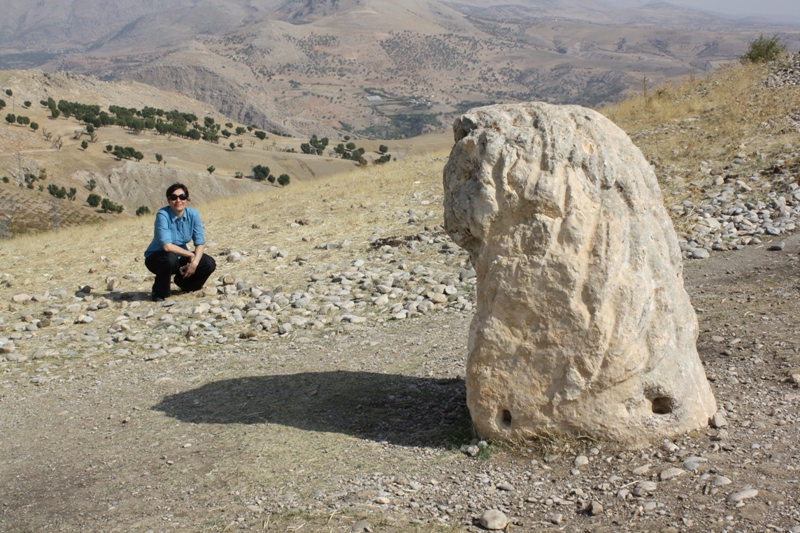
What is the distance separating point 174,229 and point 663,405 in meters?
7.19

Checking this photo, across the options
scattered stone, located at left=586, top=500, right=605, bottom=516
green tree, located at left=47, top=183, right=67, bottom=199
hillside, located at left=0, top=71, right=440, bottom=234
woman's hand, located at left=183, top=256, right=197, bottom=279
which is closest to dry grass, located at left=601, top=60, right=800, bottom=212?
woman's hand, located at left=183, top=256, right=197, bottom=279

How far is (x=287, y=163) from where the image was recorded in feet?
274

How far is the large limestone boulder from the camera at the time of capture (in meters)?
4.15

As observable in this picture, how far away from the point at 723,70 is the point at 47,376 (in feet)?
67.6

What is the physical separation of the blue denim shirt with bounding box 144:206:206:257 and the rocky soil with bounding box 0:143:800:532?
2.74ft

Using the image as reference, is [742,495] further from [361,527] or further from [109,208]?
[109,208]

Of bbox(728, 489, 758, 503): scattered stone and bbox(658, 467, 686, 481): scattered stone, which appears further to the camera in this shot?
bbox(658, 467, 686, 481): scattered stone

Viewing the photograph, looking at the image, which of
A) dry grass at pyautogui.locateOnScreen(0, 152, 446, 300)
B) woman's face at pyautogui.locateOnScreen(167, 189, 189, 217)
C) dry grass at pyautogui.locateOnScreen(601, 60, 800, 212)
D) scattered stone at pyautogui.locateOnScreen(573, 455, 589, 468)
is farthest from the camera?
dry grass at pyautogui.locateOnScreen(601, 60, 800, 212)

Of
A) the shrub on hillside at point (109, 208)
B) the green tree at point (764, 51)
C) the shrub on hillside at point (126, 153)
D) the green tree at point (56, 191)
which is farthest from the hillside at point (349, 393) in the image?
the shrub on hillside at point (126, 153)

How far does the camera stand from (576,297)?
13.6ft

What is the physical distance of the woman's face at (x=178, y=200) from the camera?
29.5 ft

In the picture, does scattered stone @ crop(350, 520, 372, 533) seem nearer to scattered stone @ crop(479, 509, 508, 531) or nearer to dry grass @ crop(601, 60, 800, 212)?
scattered stone @ crop(479, 509, 508, 531)

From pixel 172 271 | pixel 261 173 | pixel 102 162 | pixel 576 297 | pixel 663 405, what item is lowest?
pixel 261 173

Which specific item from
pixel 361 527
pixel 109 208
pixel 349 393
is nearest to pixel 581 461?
pixel 361 527
